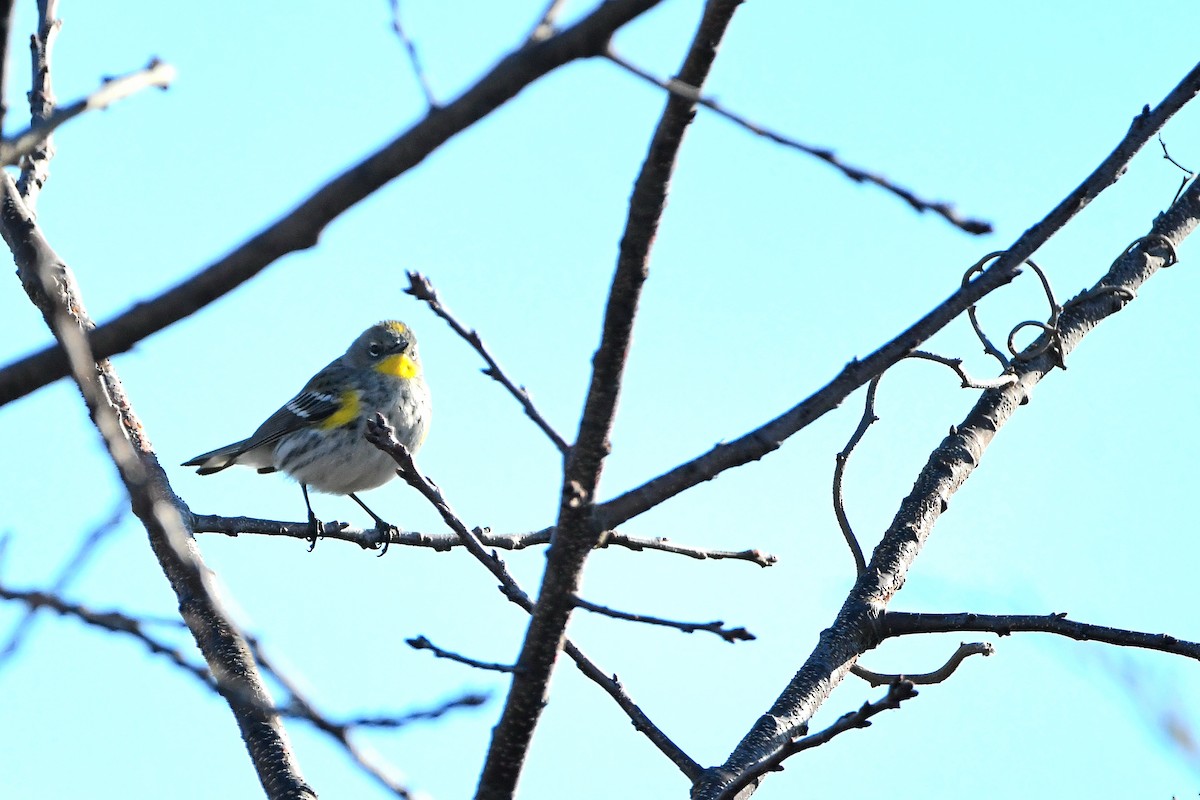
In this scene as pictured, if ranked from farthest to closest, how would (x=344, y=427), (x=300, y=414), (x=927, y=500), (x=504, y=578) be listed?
(x=300, y=414) → (x=344, y=427) → (x=927, y=500) → (x=504, y=578)

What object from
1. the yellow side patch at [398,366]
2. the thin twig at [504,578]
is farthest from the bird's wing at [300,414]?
the thin twig at [504,578]

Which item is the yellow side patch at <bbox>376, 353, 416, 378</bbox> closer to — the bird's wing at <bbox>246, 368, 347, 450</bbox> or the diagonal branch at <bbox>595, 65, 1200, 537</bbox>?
the bird's wing at <bbox>246, 368, 347, 450</bbox>

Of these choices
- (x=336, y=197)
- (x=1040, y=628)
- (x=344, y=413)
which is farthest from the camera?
(x=344, y=413)

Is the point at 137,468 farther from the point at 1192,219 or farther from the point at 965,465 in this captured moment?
the point at 1192,219

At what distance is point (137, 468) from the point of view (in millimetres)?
2391

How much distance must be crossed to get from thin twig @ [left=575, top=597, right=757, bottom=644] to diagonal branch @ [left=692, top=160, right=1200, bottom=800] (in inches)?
37.7

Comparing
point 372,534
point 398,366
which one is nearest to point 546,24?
point 372,534

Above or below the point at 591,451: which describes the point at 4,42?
below

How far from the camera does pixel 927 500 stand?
16.7 feet

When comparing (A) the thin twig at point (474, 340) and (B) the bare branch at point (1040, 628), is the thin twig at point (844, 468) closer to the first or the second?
(B) the bare branch at point (1040, 628)

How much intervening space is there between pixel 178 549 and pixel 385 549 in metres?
7.32

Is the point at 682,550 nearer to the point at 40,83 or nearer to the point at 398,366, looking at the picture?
the point at 40,83

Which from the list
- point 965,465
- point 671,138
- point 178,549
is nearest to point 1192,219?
point 965,465

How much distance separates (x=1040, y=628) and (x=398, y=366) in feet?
27.9
